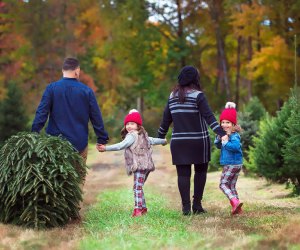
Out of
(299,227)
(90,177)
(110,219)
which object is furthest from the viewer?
(90,177)

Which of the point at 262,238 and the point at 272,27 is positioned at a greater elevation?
→ the point at 272,27

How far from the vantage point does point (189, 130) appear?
8562mm

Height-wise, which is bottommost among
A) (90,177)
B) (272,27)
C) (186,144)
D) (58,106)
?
(90,177)

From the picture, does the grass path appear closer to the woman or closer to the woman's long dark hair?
the woman

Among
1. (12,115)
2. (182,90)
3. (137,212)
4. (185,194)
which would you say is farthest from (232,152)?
(12,115)

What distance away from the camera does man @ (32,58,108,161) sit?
27.9 feet

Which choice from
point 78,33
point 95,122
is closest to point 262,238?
point 95,122

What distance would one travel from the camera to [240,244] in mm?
6102

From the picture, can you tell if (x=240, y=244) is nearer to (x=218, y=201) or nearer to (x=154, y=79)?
(x=218, y=201)

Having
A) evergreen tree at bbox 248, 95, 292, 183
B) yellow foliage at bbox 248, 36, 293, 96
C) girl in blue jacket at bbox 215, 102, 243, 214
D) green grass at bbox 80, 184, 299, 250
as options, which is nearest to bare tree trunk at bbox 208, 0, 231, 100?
yellow foliage at bbox 248, 36, 293, 96

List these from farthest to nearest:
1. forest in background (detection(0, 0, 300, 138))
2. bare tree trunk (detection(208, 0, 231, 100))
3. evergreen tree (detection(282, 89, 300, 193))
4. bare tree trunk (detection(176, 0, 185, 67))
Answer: bare tree trunk (detection(176, 0, 185, 67)) < forest in background (detection(0, 0, 300, 138)) < bare tree trunk (detection(208, 0, 231, 100)) < evergreen tree (detection(282, 89, 300, 193))

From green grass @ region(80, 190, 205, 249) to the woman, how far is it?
1.77 ft

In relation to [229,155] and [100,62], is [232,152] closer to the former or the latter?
[229,155]

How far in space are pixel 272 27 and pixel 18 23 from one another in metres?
16.7
